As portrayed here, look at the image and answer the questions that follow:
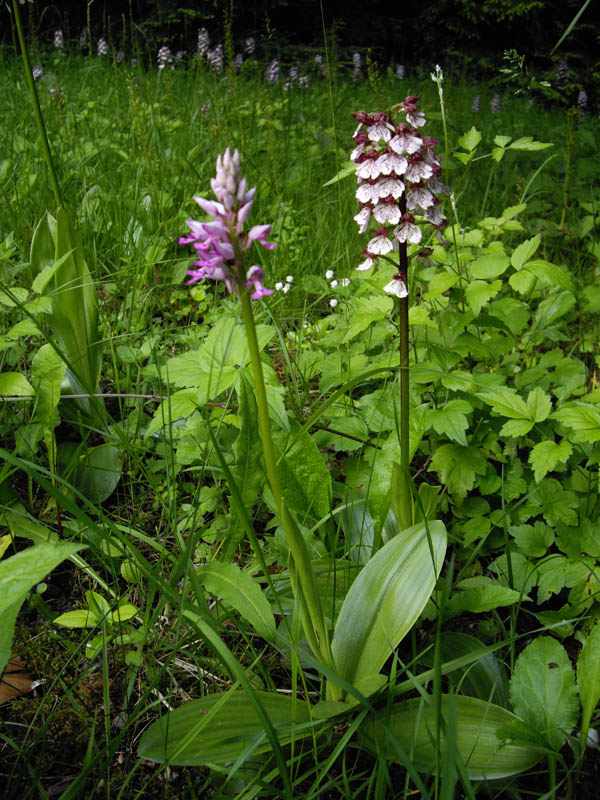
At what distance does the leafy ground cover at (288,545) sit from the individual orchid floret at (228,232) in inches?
5.4

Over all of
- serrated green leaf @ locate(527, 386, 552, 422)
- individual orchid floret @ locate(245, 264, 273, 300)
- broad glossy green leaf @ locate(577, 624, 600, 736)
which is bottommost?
broad glossy green leaf @ locate(577, 624, 600, 736)

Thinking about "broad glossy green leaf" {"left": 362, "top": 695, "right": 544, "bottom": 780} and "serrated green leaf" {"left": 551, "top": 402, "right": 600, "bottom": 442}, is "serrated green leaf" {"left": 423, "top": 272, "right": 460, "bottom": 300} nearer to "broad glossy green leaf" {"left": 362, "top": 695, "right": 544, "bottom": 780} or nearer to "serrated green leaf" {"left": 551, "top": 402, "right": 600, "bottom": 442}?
"serrated green leaf" {"left": 551, "top": 402, "right": 600, "bottom": 442}

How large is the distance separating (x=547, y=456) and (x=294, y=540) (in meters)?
0.68

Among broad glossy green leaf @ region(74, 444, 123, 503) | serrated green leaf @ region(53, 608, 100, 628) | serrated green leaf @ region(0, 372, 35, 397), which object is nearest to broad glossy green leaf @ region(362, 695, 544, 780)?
serrated green leaf @ region(53, 608, 100, 628)

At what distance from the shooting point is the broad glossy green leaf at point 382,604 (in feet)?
3.44

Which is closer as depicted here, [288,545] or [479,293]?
[288,545]

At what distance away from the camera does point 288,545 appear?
1096 mm

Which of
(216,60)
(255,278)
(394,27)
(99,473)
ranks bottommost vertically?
(99,473)

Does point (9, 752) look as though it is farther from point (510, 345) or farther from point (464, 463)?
point (510, 345)

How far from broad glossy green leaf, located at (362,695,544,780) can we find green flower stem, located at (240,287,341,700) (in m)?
0.11

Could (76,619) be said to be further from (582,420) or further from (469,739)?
(582,420)

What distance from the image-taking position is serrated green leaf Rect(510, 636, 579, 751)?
3.23ft

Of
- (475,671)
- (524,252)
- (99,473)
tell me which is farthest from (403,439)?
(99,473)

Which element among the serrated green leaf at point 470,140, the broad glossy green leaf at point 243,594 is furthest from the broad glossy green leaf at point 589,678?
the serrated green leaf at point 470,140
